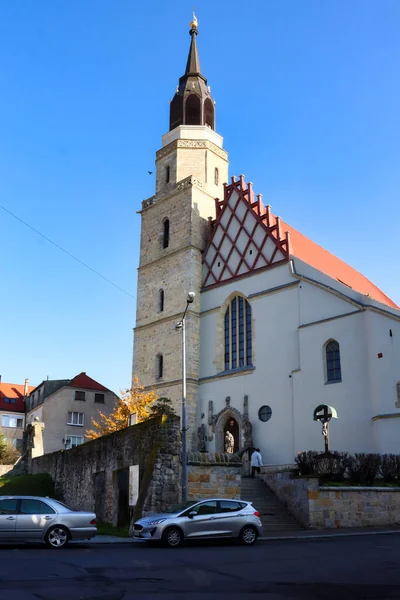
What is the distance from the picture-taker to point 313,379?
26797mm

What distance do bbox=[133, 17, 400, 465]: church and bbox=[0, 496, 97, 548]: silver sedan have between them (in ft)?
40.6

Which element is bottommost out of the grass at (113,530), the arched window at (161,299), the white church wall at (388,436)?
the grass at (113,530)

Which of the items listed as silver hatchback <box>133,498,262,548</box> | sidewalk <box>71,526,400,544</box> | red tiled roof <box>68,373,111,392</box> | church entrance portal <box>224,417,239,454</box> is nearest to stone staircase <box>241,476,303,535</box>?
sidewalk <box>71,526,400,544</box>

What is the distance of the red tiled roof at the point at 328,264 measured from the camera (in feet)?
114

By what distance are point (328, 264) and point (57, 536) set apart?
91.9 ft

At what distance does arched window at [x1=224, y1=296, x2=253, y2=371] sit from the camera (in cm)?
3109

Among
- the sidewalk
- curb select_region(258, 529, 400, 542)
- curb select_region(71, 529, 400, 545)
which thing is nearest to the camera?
curb select_region(71, 529, 400, 545)

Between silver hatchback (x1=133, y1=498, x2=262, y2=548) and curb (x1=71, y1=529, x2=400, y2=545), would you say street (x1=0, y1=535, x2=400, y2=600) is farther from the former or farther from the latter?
curb (x1=71, y1=529, x2=400, y2=545)

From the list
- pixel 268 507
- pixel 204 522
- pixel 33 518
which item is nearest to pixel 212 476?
pixel 268 507

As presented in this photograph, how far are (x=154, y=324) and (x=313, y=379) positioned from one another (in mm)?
11629

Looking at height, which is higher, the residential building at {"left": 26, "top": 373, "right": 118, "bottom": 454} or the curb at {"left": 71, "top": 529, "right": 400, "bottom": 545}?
the residential building at {"left": 26, "top": 373, "right": 118, "bottom": 454}

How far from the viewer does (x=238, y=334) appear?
104 feet

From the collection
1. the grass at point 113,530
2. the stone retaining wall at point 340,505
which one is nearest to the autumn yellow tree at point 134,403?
the grass at point 113,530

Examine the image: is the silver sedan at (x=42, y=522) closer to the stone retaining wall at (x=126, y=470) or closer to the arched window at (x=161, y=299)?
the stone retaining wall at (x=126, y=470)
